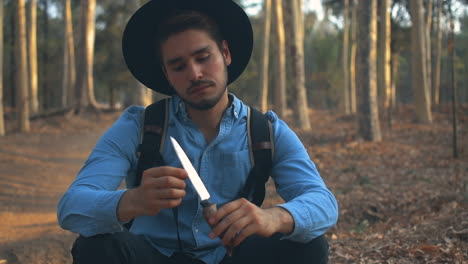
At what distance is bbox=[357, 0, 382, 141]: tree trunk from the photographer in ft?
41.0

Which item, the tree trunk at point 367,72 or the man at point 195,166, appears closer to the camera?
the man at point 195,166

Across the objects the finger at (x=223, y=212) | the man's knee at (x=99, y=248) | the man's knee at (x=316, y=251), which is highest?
the finger at (x=223, y=212)

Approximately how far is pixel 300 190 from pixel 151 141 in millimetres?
819

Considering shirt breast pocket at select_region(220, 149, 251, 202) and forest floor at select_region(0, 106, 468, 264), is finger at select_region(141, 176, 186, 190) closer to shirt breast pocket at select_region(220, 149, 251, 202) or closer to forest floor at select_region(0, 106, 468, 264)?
shirt breast pocket at select_region(220, 149, 251, 202)

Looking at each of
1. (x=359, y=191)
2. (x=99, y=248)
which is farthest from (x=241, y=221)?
(x=359, y=191)

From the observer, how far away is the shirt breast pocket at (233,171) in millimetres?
2547

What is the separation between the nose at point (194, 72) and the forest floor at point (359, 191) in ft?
8.37

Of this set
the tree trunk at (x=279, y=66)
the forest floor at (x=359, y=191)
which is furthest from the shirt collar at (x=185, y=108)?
the tree trunk at (x=279, y=66)

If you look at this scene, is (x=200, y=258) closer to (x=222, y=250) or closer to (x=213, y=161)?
(x=222, y=250)

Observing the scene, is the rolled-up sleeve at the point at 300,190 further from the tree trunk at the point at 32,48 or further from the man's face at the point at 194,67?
the tree trunk at the point at 32,48

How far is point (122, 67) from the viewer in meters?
30.9

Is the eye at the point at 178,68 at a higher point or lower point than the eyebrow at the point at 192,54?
lower

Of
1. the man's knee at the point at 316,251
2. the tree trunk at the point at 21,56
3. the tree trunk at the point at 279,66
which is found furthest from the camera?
the tree trunk at the point at 279,66

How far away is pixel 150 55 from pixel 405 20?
24.3m
